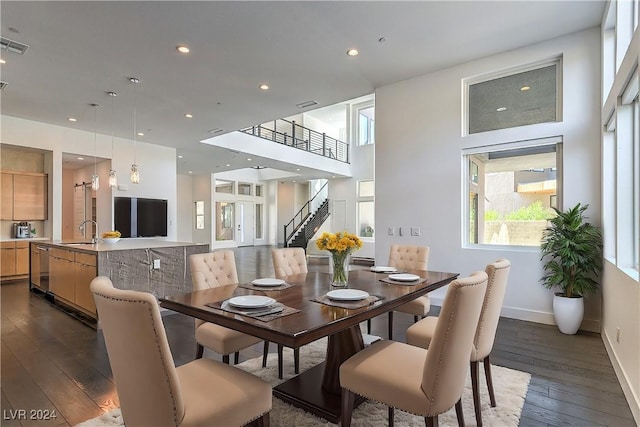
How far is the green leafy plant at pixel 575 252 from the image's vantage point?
3.52 meters

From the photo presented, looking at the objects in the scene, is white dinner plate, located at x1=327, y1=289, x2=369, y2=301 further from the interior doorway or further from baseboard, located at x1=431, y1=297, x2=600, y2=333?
the interior doorway

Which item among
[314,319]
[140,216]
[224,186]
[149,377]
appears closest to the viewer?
[149,377]

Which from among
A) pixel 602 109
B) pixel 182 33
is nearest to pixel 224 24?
pixel 182 33

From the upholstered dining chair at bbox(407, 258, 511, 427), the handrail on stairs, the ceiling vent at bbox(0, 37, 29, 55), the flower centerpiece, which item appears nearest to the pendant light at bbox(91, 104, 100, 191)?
the ceiling vent at bbox(0, 37, 29, 55)

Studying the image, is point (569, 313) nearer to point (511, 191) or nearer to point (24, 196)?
point (511, 191)

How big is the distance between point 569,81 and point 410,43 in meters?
1.85

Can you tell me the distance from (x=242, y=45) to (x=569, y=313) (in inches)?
181

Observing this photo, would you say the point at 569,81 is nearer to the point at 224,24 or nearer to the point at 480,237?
the point at 480,237

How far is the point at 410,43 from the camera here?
3.87 m

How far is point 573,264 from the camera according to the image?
3.51 metres

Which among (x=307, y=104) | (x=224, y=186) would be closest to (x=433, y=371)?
(x=307, y=104)

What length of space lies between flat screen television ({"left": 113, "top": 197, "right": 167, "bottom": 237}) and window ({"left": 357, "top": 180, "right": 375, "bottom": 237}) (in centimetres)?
619

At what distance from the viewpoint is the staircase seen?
12.3 m

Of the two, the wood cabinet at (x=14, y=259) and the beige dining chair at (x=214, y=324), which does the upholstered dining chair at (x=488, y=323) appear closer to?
the beige dining chair at (x=214, y=324)
